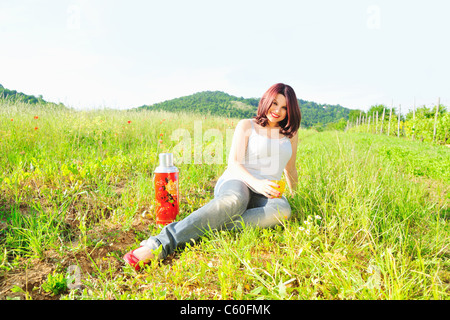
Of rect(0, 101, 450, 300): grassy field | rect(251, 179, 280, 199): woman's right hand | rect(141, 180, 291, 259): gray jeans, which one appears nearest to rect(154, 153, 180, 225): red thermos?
rect(0, 101, 450, 300): grassy field

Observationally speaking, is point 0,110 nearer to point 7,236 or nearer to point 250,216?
point 7,236

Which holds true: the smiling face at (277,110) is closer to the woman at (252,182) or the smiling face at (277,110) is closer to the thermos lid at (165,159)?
the woman at (252,182)

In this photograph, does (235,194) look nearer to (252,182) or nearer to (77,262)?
(252,182)

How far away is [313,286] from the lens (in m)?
1.42

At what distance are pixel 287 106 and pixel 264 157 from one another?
0.44 metres

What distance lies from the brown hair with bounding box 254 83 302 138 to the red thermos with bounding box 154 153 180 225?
816mm

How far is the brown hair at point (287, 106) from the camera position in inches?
85.6

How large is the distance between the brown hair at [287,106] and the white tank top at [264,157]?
109 mm

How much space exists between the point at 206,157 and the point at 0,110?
392 cm

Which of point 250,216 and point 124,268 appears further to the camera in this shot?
point 250,216

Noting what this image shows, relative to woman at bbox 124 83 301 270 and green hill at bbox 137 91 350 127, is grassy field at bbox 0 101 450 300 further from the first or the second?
green hill at bbox 137 91 350 127

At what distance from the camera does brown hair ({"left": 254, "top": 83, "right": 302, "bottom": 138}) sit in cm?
217

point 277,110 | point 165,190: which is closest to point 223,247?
point 165,190
